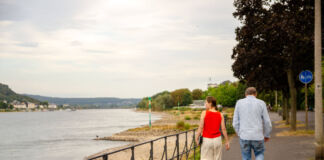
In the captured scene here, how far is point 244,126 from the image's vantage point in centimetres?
734

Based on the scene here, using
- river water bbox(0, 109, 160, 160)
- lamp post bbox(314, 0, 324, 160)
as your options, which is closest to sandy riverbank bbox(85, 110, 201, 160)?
river water bbox(0, 109, 160, 160)

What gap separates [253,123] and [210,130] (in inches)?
33.1

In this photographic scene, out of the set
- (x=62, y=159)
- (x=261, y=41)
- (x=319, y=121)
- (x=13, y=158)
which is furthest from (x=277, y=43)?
(x=13, y=158)

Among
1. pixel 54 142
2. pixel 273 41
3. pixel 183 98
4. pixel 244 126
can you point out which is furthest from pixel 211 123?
pixel 183 98

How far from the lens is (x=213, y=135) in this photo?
7.36m

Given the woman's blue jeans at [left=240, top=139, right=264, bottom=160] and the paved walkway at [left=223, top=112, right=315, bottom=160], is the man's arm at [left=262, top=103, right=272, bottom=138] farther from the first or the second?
the paved walkway at [left=223, top=112, right=315, bottom=160]

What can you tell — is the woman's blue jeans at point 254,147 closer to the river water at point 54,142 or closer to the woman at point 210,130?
the woman at point 210,130

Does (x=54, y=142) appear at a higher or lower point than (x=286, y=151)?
lower

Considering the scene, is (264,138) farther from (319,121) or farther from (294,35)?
(294,35)

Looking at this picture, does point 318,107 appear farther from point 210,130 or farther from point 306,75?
point 306,75

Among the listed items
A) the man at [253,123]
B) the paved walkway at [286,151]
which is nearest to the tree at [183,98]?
the paved walkway at [286,151]

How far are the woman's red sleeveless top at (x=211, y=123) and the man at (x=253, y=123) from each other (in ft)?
1.60

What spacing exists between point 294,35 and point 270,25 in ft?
5.21

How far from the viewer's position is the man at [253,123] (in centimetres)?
725
